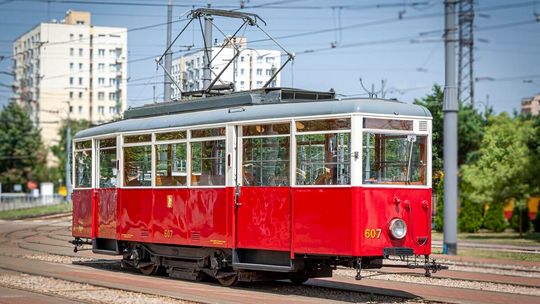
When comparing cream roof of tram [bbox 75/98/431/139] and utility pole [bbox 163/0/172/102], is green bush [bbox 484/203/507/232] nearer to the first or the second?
utility pole [bbox 163/0/172/102]

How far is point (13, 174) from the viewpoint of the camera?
97375 mm

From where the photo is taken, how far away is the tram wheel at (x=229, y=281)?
1817 centimetres

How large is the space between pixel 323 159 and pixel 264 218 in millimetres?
1795

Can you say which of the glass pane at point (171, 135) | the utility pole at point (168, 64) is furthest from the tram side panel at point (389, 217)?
the utility pole at point (168, 64)

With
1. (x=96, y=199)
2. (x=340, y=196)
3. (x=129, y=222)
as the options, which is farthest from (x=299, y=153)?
(x=96, y=199)

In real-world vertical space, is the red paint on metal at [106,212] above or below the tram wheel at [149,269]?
above

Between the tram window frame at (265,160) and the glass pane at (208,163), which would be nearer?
A: the tram window frame at (265,160)

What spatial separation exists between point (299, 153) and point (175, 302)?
10.9 feet

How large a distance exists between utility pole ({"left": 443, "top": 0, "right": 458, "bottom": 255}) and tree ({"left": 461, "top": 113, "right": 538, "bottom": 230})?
18.2 m

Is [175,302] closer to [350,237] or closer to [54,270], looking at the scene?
[350,237]

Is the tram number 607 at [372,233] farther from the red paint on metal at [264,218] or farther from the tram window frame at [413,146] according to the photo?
the red paint on metal at [264,218]

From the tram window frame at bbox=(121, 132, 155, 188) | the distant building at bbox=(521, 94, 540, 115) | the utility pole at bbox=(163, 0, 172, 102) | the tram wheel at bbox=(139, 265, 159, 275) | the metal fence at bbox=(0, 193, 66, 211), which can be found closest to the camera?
the tram window frame at bbox=(121, 132, 155, 188)

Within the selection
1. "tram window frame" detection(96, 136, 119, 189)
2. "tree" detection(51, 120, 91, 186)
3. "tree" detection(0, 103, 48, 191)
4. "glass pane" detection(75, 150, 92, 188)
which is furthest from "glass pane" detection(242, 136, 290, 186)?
"tree" detection(51, 120, 91, 186)

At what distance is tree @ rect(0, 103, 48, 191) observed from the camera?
314ft
